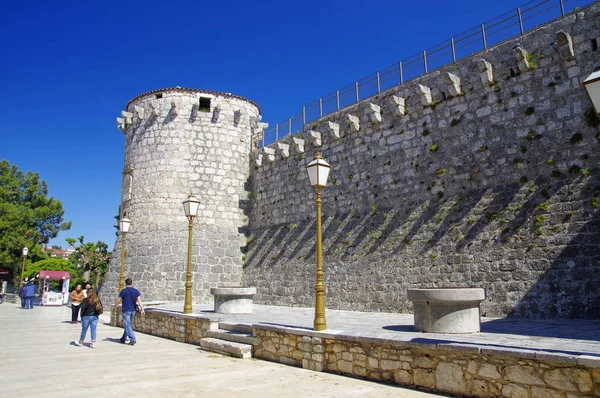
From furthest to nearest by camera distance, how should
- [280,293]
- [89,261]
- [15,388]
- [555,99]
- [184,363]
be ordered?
[89,261]
[280,293]
[555,99]
[184,363]
[15,388]

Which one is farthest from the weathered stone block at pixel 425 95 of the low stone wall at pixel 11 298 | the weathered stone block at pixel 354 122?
the low stone wall at pixel 11 298

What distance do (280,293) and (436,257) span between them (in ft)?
22.6

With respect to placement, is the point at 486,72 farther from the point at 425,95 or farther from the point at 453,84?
the point at 425,95

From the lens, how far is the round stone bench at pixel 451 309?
6258mm

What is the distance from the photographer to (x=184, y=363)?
24.1ft

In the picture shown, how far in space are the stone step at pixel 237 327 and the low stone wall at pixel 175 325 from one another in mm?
173

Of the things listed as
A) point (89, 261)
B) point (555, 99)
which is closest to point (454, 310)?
point (555, 99)

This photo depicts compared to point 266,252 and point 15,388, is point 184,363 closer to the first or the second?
point 15,388

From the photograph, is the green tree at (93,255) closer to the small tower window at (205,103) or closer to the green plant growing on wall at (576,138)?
the small tower window at (205,103)

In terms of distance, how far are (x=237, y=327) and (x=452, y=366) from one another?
498 centimetres

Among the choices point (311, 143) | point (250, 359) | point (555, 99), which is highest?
point (311, 143)

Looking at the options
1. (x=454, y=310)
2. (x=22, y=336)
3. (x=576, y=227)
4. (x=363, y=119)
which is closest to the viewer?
(x=454, y=310)

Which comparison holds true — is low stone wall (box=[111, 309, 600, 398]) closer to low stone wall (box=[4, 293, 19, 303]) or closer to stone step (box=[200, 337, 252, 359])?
stone step (box=[200, 337, 252, 359])

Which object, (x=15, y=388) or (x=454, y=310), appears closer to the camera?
(x=15, y=388)
